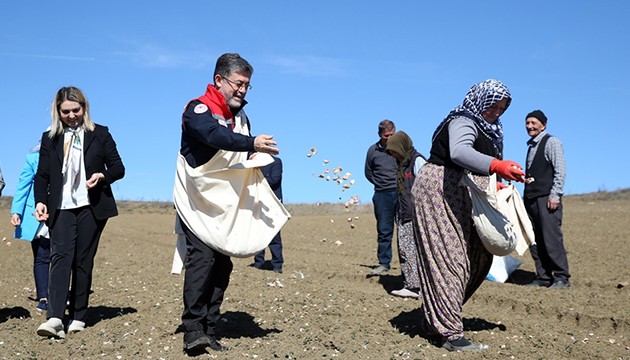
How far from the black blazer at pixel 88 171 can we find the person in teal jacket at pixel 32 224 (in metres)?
1.07

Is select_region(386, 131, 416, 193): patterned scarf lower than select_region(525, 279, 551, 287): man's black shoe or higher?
higher

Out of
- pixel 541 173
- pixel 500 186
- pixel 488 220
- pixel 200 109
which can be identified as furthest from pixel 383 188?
pixel 200 109

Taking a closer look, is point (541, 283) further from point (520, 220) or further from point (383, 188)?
point (383, 188)

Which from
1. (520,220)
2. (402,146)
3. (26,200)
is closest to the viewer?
(26,200)

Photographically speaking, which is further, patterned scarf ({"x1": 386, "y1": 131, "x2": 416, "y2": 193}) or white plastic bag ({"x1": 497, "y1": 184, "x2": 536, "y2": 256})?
white plastic bag ({"x1": 497, "y1": 184, "x2": 536, "y2": 256})

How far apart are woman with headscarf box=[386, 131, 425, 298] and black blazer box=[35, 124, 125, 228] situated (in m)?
3.31

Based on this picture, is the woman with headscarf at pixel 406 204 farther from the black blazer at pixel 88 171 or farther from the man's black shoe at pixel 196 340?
the man's black shoe at pixel 196 340

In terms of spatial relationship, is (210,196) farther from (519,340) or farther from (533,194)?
(533,194)

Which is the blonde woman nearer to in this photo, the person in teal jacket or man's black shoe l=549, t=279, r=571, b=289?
the person in teal jacket

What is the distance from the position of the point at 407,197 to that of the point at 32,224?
4121 mm

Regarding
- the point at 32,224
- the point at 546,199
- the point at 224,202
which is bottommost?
the point at 32,224

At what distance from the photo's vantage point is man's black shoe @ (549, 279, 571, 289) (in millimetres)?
9688

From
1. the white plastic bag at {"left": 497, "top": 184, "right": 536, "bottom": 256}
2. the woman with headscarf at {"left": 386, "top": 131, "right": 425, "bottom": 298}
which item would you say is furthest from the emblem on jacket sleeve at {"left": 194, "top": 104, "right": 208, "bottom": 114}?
the white plastic bag at {"left": 497, "top": 184, "right": 536, "bottom": 256}

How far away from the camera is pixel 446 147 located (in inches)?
230
